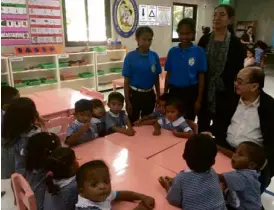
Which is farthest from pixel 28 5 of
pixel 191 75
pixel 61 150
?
pixel 61 150

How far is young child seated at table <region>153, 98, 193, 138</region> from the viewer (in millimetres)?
1962

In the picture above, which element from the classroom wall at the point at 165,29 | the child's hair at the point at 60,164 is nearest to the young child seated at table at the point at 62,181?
the child's hair at the point at 60,164

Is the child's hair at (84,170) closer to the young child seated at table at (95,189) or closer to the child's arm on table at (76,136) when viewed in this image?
the young child seated at table at (95,189)

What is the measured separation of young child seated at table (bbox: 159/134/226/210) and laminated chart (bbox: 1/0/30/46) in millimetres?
4219

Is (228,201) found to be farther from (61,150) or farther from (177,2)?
(177,2)

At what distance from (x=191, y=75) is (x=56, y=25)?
3632 mm

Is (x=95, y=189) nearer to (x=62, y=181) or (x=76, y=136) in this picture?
(x=62, y=181)

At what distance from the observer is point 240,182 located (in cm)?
117

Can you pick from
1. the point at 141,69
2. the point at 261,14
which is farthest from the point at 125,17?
the point at 261,14

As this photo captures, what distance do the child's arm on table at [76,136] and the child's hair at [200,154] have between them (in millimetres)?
896

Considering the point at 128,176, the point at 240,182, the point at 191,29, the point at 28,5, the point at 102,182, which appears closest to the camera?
the point at 102,182

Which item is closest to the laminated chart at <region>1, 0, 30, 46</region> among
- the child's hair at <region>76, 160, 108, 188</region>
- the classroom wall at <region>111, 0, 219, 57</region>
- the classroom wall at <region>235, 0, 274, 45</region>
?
the classroom wall at <region>111, 0, 219, 57</region>

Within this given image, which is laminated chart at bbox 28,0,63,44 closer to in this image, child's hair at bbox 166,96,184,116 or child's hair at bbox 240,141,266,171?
child's hair at bbox 166,96,184,116

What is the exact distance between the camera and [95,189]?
1030 millimetres
